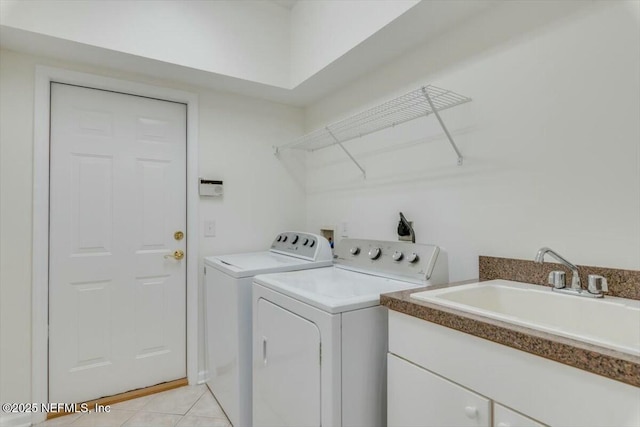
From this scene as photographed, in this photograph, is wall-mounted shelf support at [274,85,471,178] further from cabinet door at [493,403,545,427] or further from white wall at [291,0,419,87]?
cabinet door at [493,403,545,427]

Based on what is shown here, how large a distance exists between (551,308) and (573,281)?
0.39 ft

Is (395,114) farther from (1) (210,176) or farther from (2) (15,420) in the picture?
(2) (15,420)

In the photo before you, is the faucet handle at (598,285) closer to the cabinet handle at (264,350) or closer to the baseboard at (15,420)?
the cabinet handle at (264,350)

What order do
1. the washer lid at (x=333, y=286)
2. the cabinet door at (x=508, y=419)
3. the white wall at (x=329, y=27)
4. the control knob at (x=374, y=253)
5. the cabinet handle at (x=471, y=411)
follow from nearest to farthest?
the cabinet door at (x=508, y=419) → the cabinet handle at (x=471, y=411) → the washer lid at (x=333, y=286) → the white wall at (x=329, y=27) → the control knob at (x=374, y=253)

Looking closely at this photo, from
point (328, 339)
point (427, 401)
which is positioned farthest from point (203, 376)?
point (427, 401)

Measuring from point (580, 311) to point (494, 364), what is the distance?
45cm

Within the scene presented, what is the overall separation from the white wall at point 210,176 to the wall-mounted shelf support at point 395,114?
12.7 inches

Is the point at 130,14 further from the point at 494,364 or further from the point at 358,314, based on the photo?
the point at 494,364

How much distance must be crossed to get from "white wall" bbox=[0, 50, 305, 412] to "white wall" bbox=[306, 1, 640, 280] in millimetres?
1037

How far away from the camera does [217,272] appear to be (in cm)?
211

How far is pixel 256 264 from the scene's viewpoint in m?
2.00

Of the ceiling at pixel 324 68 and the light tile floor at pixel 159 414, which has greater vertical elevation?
the ceiling at pixel 324 68

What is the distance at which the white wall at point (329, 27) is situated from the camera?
66.5 inches

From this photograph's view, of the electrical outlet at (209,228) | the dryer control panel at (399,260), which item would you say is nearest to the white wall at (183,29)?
the electrical outlet at (209,228)
